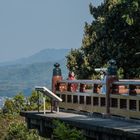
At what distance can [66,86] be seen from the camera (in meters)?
25.7

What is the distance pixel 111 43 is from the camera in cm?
4397

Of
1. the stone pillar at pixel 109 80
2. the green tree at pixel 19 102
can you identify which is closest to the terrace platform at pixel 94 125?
the stone pillar at pixel 109 80

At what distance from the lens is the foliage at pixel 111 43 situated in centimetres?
4156

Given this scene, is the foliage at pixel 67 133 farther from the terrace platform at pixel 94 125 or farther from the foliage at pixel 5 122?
the foliage at pixel 5 122

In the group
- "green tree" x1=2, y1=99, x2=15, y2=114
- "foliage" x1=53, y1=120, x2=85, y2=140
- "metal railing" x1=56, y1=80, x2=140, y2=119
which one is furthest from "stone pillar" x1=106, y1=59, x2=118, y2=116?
"green tree" x1=2, y1=99, x2=15, y2=114

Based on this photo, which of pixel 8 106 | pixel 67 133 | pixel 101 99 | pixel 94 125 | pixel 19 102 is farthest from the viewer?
pixel 19 102

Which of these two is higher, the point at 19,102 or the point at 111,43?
the point at 111,43

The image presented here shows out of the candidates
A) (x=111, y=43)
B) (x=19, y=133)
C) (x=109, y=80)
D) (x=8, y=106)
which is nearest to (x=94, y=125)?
(x=109, y=80)

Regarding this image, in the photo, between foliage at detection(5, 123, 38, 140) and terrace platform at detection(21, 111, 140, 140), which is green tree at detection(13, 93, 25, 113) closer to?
foliage at detection(5, 123, 38, 140)

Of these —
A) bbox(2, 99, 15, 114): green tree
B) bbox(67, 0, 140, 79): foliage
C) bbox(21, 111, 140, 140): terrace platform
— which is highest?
bbox(67, 0, 140, 79): foliage

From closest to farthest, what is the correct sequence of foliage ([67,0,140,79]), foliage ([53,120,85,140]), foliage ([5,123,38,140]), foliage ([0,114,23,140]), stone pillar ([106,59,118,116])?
foliage ([53,120,85,140])
stone pillar ([106,59,118,116])
foliage ([5,123,38,140])
foliage ([0,114,23,140])
foliage ([67,0,140,79])

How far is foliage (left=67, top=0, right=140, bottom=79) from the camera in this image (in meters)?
41.6

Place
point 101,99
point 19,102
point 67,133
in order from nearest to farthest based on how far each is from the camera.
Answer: point 67,133 < point 101,99 < point 19,102

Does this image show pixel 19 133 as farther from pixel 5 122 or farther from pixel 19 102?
pixel 19 102
